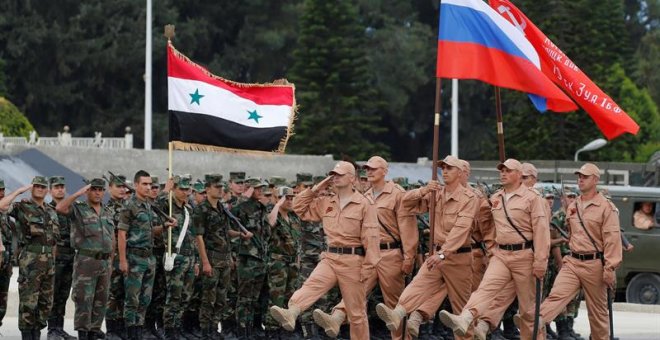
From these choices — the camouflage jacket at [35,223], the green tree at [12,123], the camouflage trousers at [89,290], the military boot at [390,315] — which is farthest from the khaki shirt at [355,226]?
the green tree at [12,123]

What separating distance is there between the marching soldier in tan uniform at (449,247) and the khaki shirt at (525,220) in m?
0.29

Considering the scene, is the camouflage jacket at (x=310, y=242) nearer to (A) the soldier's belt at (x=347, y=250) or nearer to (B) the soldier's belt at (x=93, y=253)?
(B) the soldier's belt at (x=93, y=253)

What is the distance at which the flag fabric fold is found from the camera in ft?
53.9

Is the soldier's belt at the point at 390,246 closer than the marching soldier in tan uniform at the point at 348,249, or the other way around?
the marching soldier in tan uniform at the point at 348,249

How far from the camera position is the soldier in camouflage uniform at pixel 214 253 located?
16.7 meters

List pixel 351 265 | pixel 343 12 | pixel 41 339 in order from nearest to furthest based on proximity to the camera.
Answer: pixel 351 265, pixel 41 339, pixel 343 12

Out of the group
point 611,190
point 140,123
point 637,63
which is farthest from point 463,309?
point 637,63

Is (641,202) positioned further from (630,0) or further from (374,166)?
(630,0)

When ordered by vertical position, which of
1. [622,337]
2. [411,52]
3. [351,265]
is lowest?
[622,337]

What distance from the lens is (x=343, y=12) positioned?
2127 inches

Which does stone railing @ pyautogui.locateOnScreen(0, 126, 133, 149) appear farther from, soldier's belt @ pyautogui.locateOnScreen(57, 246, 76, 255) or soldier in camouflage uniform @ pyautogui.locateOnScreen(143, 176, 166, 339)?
soldier's belt @ pyautogui.locateOnScreen(57, 246, 76, 255)

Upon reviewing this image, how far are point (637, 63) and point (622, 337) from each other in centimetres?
5157

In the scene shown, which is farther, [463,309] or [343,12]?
[343,12]

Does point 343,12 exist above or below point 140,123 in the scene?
above
